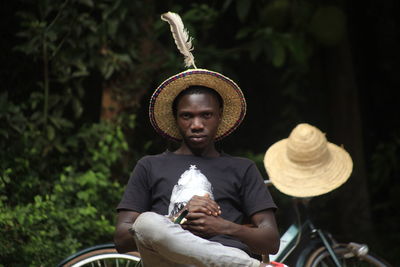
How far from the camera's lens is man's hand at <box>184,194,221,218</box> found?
246 cm

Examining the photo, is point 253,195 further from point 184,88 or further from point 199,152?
point 184,88

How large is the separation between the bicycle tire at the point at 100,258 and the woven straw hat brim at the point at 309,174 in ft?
3.03

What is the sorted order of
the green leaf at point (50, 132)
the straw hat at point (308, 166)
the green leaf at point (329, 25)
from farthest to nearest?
1. the green leaf at point (329, 25)
2. the green leaf at point (50, 132)
3. the straw hat at point (308, 166)

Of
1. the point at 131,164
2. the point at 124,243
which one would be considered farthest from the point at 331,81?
the point at 124,243

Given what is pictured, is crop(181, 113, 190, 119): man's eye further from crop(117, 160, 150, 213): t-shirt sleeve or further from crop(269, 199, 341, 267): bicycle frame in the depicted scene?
crop(269, 199, 341, 267): bicycle frame

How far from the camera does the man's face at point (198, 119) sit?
2.73 m

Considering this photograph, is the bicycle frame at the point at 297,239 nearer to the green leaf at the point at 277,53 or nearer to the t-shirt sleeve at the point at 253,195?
the t-shirt sleeve at the point at 253,195

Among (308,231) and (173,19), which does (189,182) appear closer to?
(173,19)

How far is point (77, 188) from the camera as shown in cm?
434

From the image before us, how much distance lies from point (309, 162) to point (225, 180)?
1414mm

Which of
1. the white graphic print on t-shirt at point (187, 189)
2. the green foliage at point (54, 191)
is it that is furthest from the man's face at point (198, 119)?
the green foliage at point (54, 191)

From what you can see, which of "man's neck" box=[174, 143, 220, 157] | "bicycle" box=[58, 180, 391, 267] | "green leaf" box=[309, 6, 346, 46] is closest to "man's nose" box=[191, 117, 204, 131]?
"man's neck" box=[174, 143, 220, 157]

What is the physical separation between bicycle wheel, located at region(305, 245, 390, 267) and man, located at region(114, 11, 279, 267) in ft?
4.04

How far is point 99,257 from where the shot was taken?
11.2 ft
